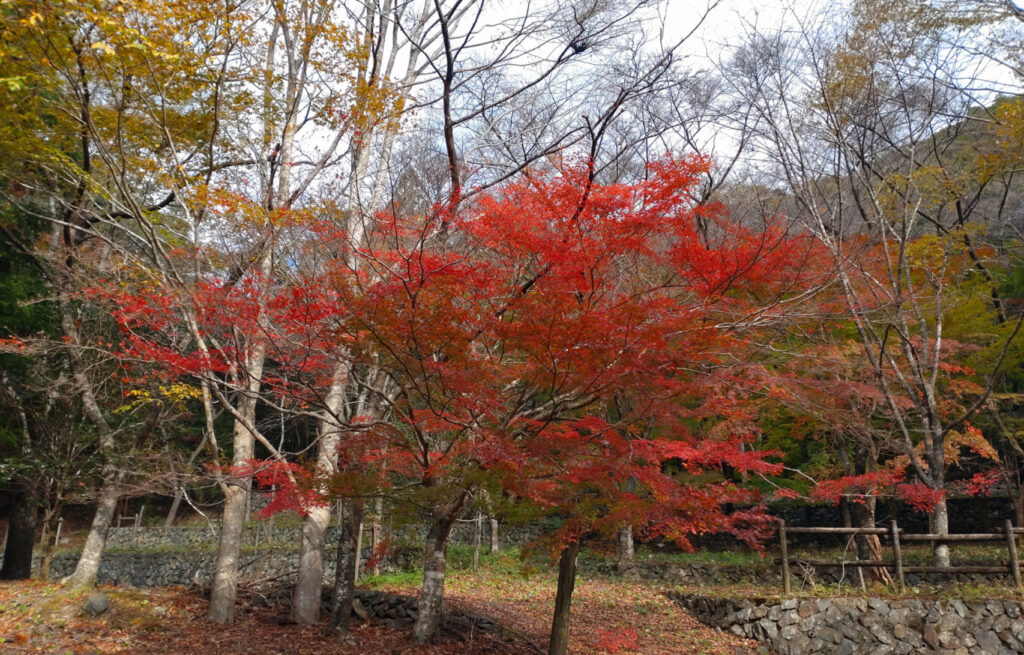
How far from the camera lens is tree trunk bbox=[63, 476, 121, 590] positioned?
32.9 ft

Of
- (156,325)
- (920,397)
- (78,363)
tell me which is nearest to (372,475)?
(156,325)

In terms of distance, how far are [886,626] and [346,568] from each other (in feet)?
26.0

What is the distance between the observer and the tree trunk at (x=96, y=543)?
10.0 m

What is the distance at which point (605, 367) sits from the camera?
580 centimetres

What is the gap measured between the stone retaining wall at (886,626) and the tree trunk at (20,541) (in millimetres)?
13807

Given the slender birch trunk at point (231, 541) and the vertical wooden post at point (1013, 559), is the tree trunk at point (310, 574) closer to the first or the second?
the slender birch trunk at point (231, 541)

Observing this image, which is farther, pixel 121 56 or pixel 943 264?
pixel 943 264

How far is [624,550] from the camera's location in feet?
53.0

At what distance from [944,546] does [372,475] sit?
9341mm

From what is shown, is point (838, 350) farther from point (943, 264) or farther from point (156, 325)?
point (156, 325)

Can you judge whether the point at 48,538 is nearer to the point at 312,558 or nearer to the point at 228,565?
the point at 228,565

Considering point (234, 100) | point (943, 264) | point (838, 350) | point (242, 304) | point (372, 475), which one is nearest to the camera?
point (372, 475)

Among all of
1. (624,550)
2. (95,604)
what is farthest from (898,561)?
(95,604)

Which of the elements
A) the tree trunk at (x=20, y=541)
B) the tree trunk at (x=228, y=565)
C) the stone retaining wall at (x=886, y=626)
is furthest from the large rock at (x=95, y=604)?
the stone retaining wall at (x=886, y=626)
